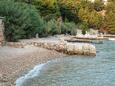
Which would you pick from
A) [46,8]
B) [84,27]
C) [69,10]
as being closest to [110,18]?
[69,10]

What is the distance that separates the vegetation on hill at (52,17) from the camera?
158 ft

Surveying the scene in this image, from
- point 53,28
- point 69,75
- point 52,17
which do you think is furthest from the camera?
point 52,17

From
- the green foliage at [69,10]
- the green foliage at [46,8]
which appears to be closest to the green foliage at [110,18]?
the green foliage at [69,10]

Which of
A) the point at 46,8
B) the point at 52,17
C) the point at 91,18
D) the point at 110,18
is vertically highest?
the point at 46,8

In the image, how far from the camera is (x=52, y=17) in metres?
93.0

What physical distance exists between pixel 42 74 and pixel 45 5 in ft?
219

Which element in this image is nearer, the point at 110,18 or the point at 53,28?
the point at 53,28

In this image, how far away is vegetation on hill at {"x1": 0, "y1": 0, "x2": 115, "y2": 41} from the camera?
4828cm

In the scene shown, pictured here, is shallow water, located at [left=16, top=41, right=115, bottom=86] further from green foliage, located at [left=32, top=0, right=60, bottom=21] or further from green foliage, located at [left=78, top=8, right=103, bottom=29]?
green foliage, located at [left=78, top=8, right=103, bottom=29]

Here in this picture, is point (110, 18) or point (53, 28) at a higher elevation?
point (53, 28)

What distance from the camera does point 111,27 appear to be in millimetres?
119875

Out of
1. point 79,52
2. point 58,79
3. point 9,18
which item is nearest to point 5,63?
point 58,79

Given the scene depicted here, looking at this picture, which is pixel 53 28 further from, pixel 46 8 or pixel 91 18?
pixel 91 18

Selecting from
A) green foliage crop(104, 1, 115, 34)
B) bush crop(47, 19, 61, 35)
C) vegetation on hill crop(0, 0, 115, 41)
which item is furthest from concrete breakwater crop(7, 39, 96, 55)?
green foliage crop(104, 1, 115, 34)
